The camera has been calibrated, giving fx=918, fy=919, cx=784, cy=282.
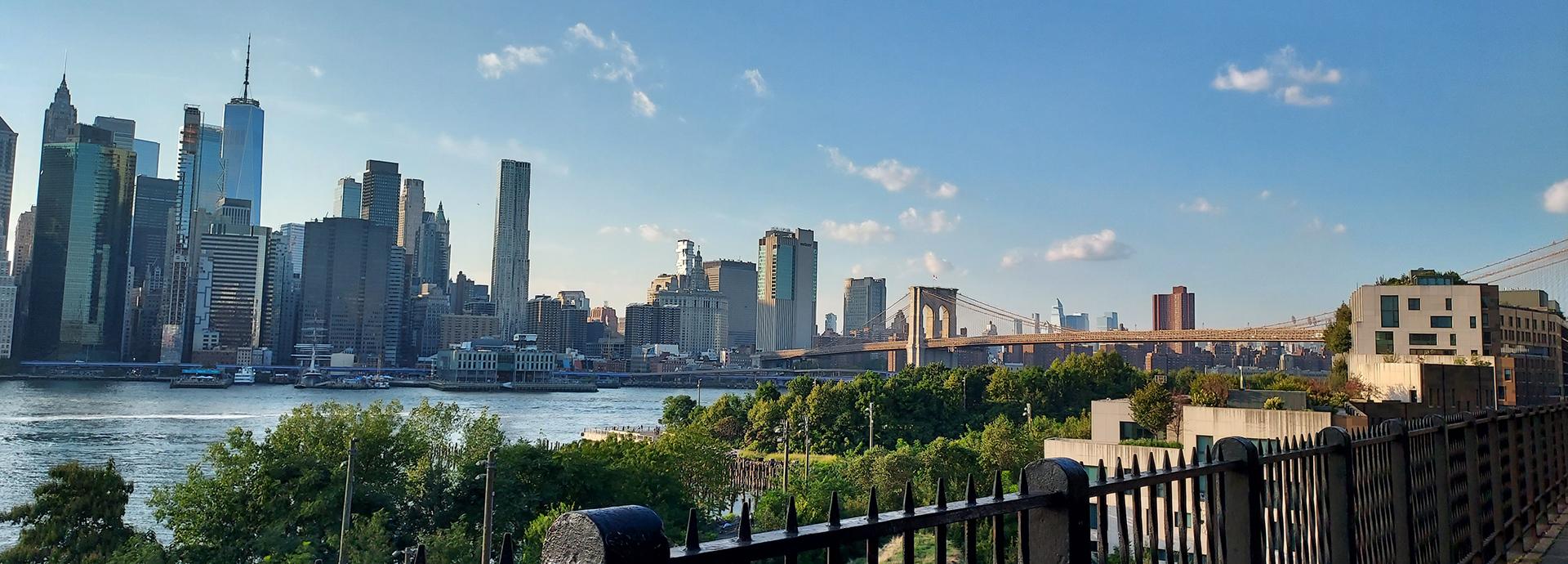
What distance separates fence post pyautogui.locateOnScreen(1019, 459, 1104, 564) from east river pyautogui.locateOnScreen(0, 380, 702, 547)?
3198cm

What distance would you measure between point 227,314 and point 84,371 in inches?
1175

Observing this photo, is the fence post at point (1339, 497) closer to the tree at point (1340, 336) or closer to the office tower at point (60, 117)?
the tree at point (1340, 336)

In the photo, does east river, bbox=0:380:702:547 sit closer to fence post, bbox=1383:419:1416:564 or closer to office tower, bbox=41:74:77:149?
fence post, bbox=1383:419:1416:564

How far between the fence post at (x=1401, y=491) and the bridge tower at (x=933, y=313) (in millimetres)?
90695

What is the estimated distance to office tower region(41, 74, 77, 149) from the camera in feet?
616

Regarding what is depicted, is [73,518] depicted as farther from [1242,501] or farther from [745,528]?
[745,528]

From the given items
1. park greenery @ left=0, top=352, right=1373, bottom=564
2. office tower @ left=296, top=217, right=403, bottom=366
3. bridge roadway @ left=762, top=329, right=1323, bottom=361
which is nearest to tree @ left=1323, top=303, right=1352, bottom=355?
bridge roadway @ left=762, top=329, right=1323, bottom=361

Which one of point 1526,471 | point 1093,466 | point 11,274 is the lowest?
point 1093,466

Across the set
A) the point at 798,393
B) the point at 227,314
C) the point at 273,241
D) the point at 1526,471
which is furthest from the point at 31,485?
the point at 273,241

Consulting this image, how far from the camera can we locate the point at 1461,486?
21.7 feet

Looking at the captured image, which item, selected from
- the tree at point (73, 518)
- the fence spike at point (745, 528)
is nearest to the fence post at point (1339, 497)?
the fence spike at point (745, 528)

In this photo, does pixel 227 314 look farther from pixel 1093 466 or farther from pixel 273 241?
pixel 1093 466

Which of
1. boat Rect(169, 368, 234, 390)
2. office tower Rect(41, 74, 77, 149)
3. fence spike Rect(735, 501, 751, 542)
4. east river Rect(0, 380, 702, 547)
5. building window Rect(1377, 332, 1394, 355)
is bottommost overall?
east river Rect(0, 380, 702, 547)

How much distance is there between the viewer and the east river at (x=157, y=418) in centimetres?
4466
